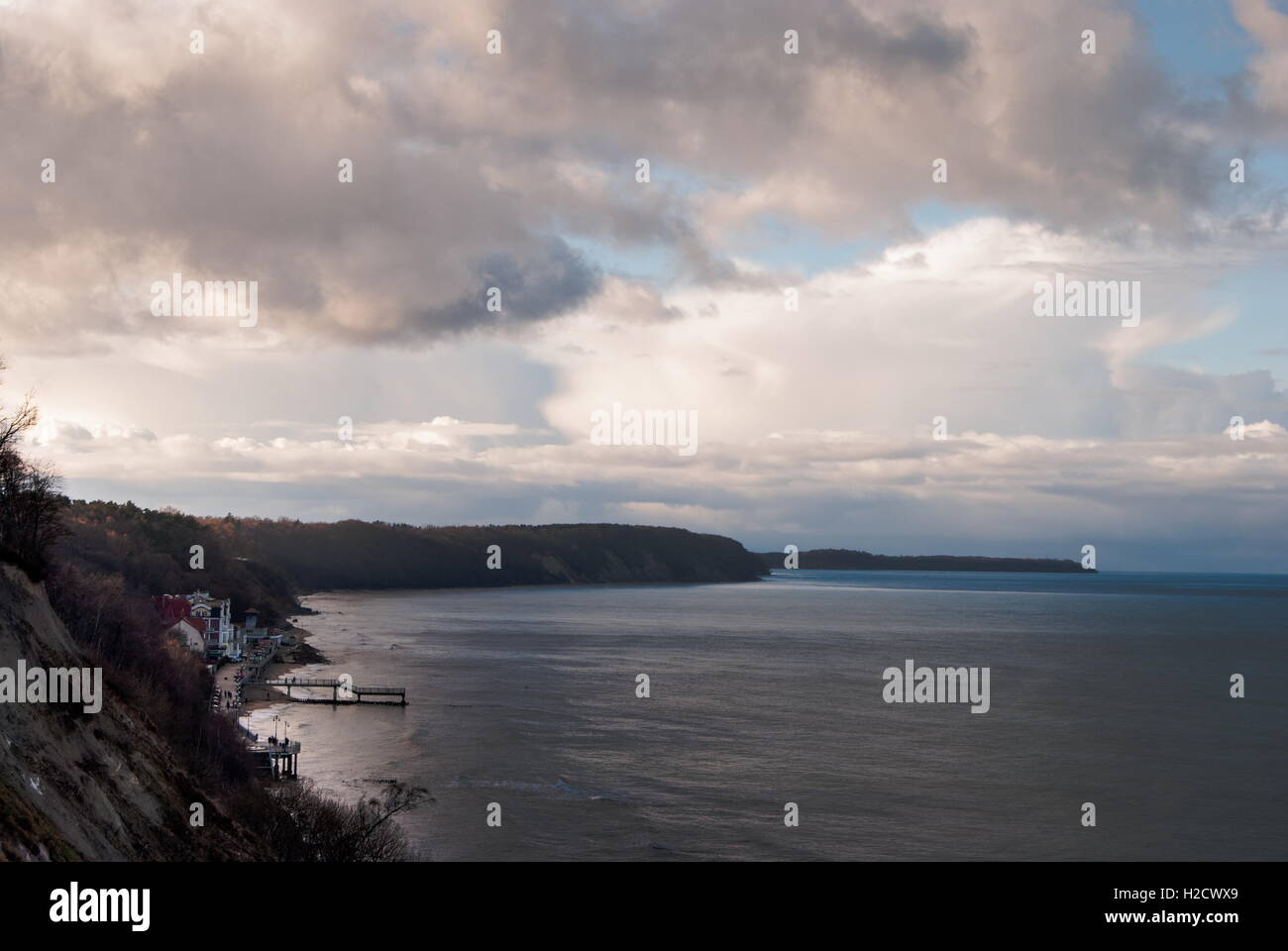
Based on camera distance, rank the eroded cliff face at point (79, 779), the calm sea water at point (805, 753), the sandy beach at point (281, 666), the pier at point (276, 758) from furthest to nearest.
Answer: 1. the sandy beach at point (281, 666)
2. the pier at point (276, 758)
3. the calm sea water at point (805, 753)
4. the eroded cliff face at point (79, 779)

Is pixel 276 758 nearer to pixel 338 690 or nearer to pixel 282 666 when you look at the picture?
pixel 338 690

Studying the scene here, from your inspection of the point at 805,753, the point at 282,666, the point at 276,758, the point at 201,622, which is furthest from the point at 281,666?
the point at 805,753

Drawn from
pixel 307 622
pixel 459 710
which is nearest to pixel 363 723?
pixel 459 710

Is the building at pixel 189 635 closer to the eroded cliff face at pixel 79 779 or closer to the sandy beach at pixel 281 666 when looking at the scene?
the sandy beach at pixel 281 666

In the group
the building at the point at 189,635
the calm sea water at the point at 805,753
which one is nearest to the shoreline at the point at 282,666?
the calm sea water at the point at 805,753

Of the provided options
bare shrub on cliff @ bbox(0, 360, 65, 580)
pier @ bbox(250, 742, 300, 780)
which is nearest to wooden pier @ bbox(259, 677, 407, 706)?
pier @ bbox(250, 742, 300, 780)

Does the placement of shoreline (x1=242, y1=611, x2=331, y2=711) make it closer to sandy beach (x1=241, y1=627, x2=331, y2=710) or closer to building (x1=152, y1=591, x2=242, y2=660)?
sandy beach (x1=241, y1=627, x2=331, y2=710)
